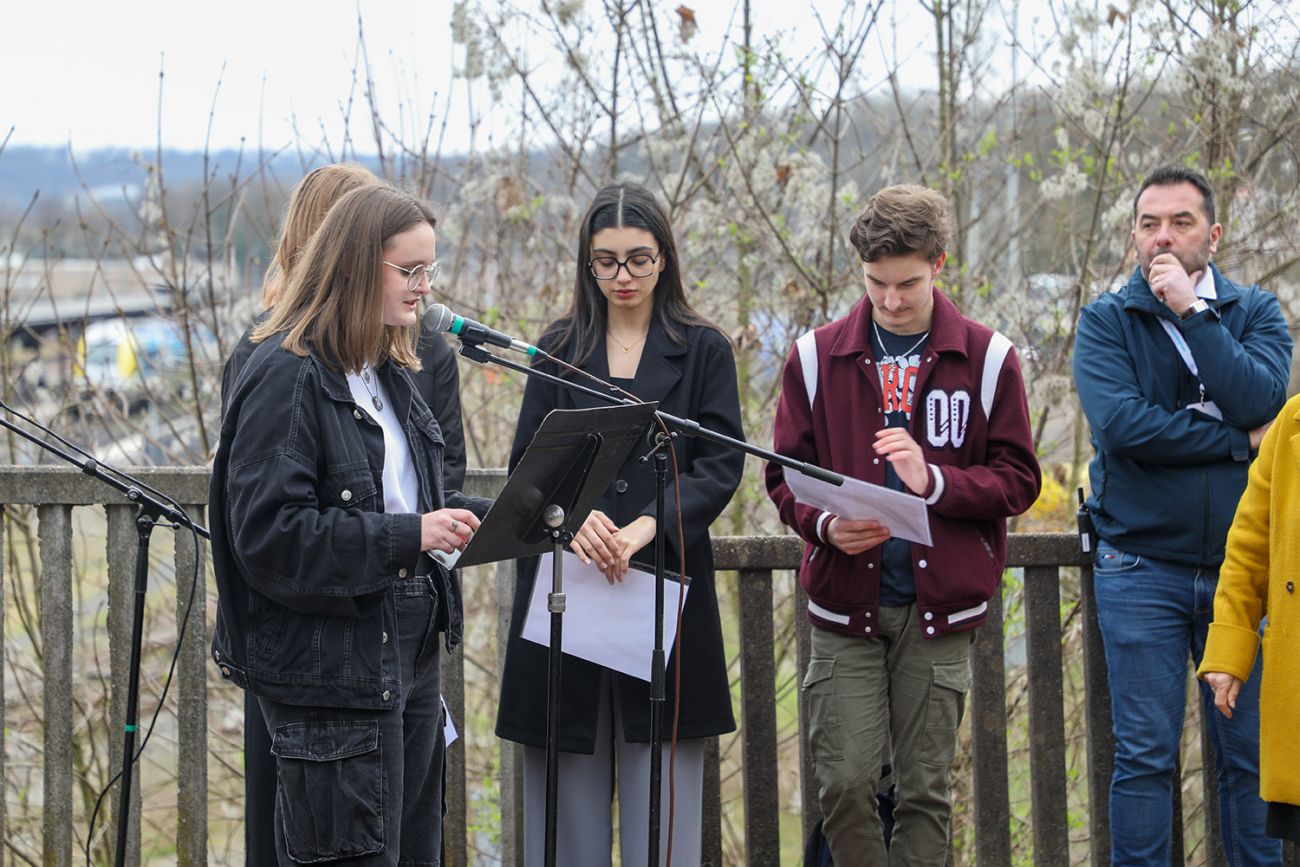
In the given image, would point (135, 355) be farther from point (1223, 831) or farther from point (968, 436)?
point (1223, 831)

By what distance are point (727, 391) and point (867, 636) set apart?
0.74 metres

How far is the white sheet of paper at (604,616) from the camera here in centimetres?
322

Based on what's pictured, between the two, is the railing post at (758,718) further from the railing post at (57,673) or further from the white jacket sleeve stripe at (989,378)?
the railing post at (57,673)

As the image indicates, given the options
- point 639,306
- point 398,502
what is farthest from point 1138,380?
point 398,502

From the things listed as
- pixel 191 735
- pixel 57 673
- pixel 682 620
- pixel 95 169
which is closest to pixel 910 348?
pixel 682 620

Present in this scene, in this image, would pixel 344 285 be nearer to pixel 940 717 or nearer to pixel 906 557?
pixel 906 557

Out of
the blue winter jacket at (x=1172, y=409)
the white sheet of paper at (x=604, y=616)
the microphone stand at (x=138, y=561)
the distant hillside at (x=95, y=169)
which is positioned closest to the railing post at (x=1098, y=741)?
the blue winter jacket at (x=1172, y=409)

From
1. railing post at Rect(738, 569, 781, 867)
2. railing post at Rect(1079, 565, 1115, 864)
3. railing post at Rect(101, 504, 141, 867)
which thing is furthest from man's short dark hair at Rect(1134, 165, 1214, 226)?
railing post at Rect(101, 504, 141, 867)

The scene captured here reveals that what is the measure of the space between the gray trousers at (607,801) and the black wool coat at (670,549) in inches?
2.2

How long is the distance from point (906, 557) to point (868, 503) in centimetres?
53

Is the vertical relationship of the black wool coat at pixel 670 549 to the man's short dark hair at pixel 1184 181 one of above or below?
below

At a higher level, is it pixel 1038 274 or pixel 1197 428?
pixel 1038 274

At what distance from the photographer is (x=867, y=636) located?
3316mm

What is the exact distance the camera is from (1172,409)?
3.68m
